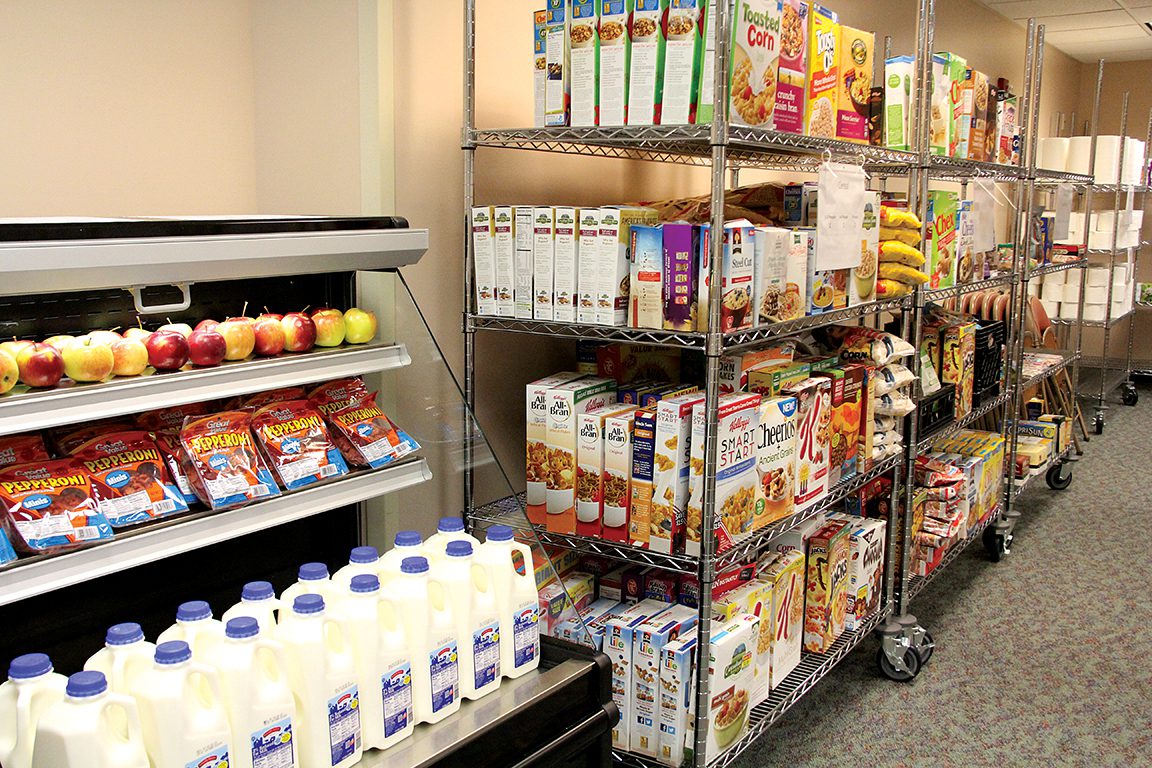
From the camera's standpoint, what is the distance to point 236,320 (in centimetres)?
186

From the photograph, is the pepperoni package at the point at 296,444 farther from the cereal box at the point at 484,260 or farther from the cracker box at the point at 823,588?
the cracker box at the point at 823,588

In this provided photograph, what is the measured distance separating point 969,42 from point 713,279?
5393 millimetres

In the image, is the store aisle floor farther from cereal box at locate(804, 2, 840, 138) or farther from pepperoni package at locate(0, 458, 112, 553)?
pepperoni package at locate(0, 458, 112, 553)

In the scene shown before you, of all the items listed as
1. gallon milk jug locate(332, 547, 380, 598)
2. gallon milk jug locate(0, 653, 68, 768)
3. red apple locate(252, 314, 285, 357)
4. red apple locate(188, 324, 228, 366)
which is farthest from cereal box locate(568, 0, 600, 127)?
gallon milk jug locate(0, 653, 68, 768)

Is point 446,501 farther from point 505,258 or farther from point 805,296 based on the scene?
point 805,296

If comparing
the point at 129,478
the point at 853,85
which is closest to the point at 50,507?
the point at 129,478

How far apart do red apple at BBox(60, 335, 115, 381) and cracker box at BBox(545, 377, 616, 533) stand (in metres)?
1.22

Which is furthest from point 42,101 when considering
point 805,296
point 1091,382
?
point 1091,382

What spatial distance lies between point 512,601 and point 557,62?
1394mm

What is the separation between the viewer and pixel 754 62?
7.86ft

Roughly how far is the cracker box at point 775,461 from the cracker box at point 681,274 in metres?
0.38

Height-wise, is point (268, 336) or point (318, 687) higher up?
point (268, 336)

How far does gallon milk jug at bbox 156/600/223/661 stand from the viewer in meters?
1.48

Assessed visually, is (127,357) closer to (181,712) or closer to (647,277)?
(181,712)
